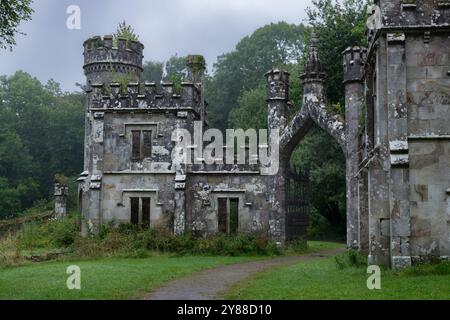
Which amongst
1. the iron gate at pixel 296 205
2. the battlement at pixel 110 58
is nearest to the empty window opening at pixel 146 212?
the iron gate at pixel 296 205

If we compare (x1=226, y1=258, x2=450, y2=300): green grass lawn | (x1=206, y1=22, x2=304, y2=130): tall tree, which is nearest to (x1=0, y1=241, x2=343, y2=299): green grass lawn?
(x1=226, y1=258, x2=450, y2=300): green grass lawn

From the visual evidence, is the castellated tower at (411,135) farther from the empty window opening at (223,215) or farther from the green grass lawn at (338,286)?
the empty window opening at (223,215)

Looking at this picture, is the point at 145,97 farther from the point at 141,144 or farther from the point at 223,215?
the point at 223,215

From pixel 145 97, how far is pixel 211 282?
1317cm

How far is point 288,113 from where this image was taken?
27.1 m

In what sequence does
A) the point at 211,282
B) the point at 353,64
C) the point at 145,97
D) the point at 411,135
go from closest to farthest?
the point at 211,282 → the point at 411,135 → the point at 353,64 → the point at 145,97

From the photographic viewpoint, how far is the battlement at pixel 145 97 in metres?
27.2

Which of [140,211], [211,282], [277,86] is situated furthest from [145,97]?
[211,282]

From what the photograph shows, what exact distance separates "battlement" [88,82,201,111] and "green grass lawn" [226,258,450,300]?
1178 cm

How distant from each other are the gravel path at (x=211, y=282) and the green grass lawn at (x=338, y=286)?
46cm

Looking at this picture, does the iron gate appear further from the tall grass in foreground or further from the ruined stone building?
the tall grass in foreground

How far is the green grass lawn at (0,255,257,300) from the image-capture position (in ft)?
43.7

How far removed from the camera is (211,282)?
629 inches
